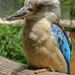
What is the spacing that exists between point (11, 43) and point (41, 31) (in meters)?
0.63

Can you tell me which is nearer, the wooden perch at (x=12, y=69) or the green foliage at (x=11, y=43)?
the wooden perch at (x=12, y=69)

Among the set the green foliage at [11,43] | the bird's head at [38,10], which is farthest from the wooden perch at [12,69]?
the green foliage at [11,43]

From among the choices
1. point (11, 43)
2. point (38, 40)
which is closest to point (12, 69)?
point (38, 40)

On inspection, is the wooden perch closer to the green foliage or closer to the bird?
the bird

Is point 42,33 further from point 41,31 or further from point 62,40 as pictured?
point 62,40

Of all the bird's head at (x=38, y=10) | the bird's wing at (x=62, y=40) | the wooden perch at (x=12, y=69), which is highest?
the bird's head at (x=38, y=10)

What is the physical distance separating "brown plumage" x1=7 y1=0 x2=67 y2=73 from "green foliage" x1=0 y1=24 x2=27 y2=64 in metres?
0.53

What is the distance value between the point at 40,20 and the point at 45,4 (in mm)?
65

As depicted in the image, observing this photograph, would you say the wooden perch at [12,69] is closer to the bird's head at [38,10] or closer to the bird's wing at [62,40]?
the bird's wing at [62,40]

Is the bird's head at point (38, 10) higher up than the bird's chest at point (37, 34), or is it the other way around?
the bird's head at point (38, 10)

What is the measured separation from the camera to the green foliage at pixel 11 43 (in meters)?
1.76

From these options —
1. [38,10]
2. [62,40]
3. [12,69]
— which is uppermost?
[38,10]

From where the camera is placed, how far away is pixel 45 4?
1188 mm

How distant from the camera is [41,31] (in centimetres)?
120
